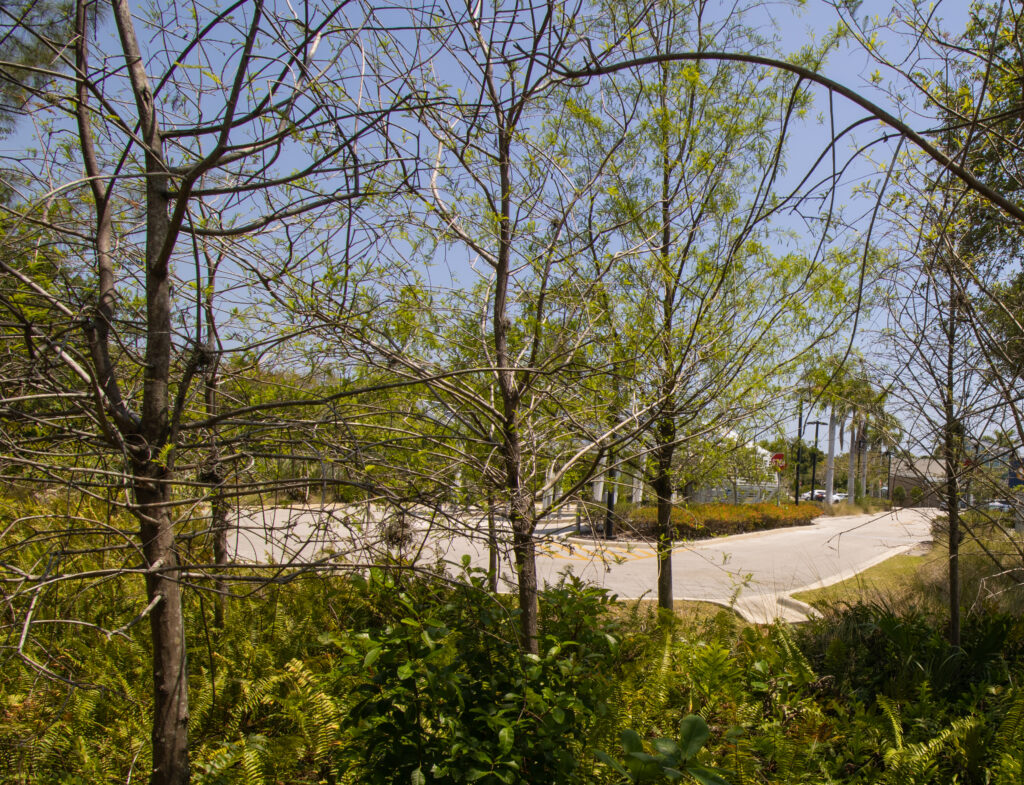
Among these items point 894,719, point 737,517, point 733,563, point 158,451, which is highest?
point 158,451

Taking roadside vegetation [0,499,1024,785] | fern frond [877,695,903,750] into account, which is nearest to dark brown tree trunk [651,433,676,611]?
roadside vegetation [0,499,1024,785]

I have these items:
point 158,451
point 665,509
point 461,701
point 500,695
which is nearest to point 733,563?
point 665,509

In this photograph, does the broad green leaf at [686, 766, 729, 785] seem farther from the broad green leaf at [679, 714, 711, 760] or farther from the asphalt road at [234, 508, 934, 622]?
the asphalt road at [234, 508, 934, 622]

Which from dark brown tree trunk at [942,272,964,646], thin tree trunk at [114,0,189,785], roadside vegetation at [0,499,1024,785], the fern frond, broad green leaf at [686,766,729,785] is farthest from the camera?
dark brown tree trunk at [942,272,964,646]

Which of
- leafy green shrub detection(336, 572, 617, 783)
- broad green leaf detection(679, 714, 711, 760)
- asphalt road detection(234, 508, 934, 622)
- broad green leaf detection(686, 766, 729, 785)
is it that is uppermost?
broad green leaf detection(679, 714, 711, 760)

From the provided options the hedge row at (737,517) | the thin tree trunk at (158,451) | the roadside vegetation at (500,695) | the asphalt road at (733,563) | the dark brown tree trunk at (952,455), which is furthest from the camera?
the hedge row at (737,517)

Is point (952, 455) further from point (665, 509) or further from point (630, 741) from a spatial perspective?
point (630, 741)

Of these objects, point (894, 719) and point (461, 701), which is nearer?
point (461, 701)

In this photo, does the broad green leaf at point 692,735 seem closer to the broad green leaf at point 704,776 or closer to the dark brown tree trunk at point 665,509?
the broad green leaf at point 704,776

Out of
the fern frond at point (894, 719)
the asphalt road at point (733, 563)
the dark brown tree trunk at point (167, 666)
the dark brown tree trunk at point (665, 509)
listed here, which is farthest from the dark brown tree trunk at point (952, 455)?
the dark brown tree trunk at point (167, 666)

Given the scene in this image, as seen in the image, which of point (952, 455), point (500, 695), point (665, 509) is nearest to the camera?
point (500, 695)

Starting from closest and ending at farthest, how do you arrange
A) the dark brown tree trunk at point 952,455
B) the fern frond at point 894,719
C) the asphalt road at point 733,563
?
the fern frond at point 894,719, the dark brown tree trunk at point 952,455, the asphalt road at point 733,563

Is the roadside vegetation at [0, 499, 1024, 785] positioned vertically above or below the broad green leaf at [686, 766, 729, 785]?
below

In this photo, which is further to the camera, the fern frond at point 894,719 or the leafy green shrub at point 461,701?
the fern frond at point 894,719
